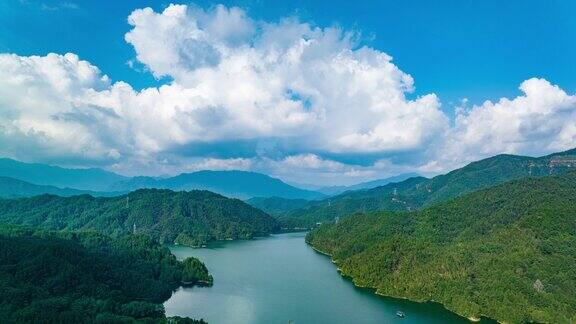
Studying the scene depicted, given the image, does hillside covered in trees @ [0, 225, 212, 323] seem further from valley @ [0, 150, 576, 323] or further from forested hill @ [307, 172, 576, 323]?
forested hill @ [307, 172, 576, 323]

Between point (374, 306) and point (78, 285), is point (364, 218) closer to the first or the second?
point (374, 306)

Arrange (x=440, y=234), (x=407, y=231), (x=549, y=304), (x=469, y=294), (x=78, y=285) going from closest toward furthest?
(x=78, y=285), (x=549, y=304), (x=469, y=294), (x=440, y=234), (x=407, y=231)

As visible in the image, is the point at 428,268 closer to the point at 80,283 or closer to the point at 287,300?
the point at 287,300

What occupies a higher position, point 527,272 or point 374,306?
point 527,272

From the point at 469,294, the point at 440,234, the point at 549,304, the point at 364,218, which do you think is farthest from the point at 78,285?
the point at 364,218

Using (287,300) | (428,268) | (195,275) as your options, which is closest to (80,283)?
(195,275)

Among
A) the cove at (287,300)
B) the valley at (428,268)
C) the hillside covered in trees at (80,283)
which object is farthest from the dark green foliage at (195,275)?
the cove at (287,300)

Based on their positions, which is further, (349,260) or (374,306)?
(349,260)
